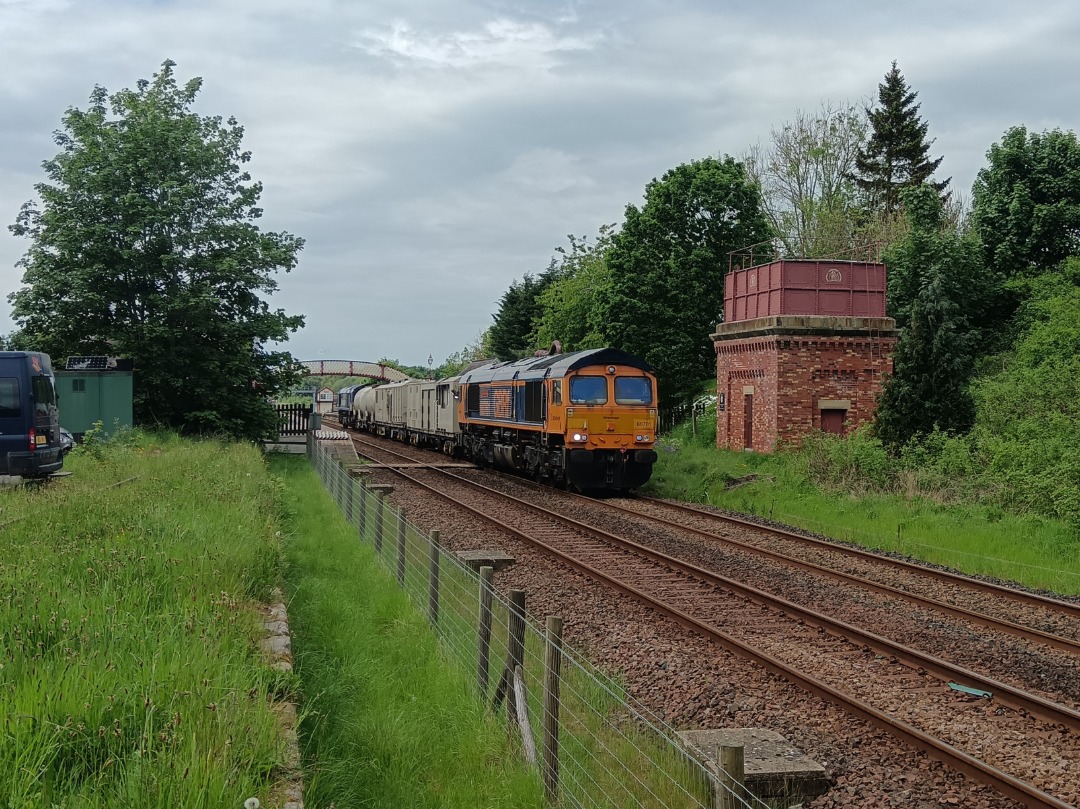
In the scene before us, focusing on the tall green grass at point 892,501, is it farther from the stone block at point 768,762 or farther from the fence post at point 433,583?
the stone block at point 768,762

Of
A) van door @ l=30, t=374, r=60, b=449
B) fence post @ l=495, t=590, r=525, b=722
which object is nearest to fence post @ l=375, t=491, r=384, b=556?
fence post @ l=495, t=590, r=525, b=722

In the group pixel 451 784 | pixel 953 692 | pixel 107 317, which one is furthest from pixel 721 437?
pixel 451 784

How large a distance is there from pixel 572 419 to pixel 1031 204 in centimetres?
1802

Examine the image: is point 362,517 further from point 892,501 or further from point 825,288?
point 825,288

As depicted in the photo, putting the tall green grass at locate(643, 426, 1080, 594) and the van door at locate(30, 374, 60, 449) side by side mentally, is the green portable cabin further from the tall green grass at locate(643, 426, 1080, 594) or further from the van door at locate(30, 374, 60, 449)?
the tall green grass at locate(643, 426, 1080, 594)

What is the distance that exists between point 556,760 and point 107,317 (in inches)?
1106

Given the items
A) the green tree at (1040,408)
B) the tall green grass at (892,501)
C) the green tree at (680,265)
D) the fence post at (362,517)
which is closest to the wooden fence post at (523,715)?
the fence post at (362,517)

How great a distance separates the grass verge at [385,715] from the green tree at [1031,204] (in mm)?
26868

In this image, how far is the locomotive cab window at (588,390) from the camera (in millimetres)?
23000

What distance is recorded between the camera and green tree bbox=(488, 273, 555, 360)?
64.2 meters

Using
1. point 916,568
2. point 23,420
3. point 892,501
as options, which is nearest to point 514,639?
point 916,568

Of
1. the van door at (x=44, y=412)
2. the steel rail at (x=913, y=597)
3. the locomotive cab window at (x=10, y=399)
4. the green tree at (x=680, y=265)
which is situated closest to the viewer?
the steel rail at (x=913, y=597)

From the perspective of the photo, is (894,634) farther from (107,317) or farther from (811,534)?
(107,317)

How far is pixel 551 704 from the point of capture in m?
5.50
